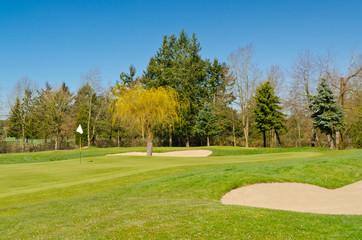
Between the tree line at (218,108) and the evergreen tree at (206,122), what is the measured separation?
0.17 meters

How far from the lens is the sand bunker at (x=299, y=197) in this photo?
8297 mm

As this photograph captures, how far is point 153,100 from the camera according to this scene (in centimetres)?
2564

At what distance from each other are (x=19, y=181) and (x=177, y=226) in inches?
455

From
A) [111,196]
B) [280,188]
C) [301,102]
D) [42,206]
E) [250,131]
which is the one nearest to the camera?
[42,206]

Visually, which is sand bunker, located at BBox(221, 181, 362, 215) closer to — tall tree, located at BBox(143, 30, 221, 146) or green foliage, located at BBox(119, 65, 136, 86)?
tall tree, located at BBox(143, 30, 221, 146)

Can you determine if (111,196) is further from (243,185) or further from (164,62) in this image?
(164,62)

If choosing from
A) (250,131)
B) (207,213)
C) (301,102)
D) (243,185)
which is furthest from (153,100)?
(250,131)

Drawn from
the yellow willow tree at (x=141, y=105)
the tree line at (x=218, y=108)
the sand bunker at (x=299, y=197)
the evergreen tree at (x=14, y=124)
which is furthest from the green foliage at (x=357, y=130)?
the evergreen tree at (x=14, y=124)

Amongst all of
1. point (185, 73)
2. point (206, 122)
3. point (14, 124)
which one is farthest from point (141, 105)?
point (14, 124)

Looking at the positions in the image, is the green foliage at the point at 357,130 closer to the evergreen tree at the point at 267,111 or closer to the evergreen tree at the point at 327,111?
the evergreen tree at the point at 327,111

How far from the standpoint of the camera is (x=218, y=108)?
5128 cm

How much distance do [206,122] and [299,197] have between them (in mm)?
39152

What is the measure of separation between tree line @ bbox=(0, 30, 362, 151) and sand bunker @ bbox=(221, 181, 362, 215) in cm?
2418

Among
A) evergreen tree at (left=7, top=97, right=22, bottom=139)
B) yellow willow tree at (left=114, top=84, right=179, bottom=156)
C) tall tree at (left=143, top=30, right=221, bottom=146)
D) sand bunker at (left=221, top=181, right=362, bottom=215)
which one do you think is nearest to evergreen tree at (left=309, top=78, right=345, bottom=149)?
yellow willow tree at (left=114, top=84, right=179, bottom=156)
